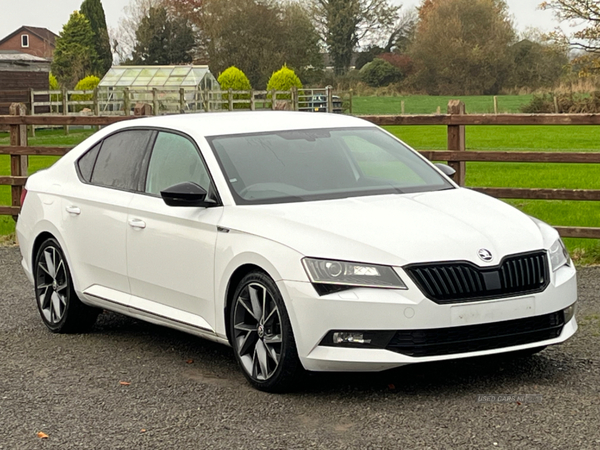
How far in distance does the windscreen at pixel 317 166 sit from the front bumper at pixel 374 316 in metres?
0.93

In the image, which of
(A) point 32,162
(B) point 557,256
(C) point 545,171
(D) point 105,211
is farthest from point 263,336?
(A) point 32,162

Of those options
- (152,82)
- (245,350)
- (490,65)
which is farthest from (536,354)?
(490,65)

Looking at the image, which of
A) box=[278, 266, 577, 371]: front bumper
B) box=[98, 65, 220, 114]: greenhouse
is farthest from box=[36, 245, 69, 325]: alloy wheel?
box=[98, 65, 220, 114]: greenhouse

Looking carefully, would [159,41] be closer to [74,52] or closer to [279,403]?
[74,52]

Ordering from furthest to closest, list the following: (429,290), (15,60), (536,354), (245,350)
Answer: (15,60) → (536,354) → (245,350) → (429,290)

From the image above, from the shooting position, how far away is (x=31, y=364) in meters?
6.87

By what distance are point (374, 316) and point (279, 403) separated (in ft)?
2.43

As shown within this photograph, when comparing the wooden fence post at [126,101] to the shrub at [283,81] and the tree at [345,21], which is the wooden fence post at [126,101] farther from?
the tree at [345,21]

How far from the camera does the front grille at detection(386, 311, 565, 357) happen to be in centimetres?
539

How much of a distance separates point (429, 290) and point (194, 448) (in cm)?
139

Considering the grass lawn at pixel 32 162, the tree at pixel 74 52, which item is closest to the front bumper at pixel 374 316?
the grass lawn at pixel 32 162

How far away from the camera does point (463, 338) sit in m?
5.45

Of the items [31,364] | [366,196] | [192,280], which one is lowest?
[31,364]

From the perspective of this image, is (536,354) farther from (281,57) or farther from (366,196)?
(281,57)
